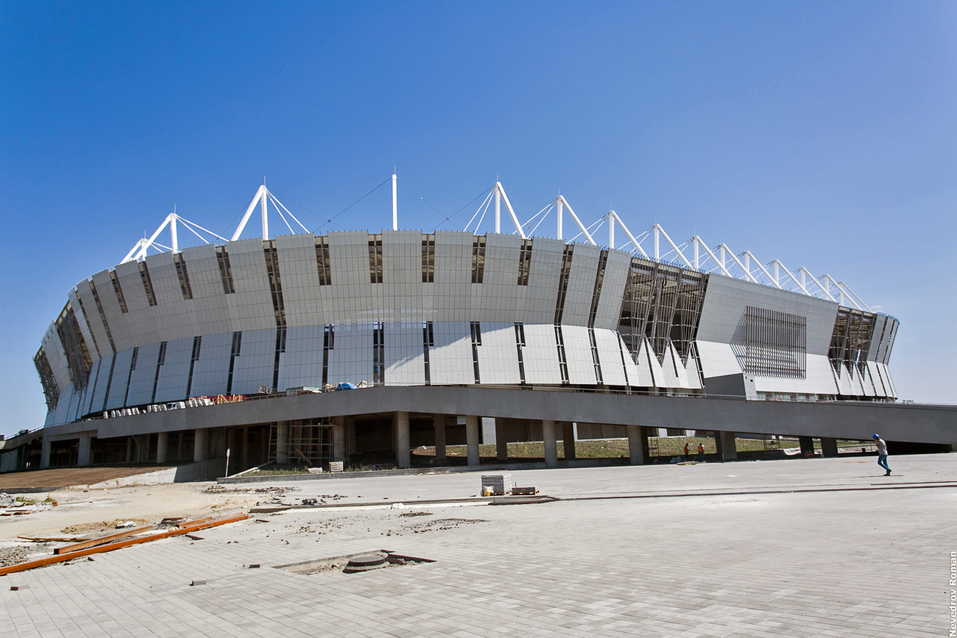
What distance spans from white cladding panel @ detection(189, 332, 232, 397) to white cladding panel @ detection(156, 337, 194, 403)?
41 cm

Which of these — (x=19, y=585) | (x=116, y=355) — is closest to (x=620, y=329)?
(x=116, y=355)

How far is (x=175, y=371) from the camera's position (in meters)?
59.8

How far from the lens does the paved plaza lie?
5008mm

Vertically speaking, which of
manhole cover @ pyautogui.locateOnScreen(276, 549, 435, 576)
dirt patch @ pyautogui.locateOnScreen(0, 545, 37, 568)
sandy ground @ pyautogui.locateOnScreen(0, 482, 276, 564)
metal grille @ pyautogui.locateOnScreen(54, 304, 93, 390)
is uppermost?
metal grille @ pyautogui.locateOnScreen(54, 304, 93, 390)

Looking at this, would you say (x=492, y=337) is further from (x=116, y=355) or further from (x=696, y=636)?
(x=696, y=636)

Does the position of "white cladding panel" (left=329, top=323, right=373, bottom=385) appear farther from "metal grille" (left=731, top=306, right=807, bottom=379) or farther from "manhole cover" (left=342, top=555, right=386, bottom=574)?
"metal grille" (left=731, top=306, right=807, bottom=379)

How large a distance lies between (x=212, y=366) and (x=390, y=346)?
19016mm

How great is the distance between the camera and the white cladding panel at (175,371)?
59031 millimetres

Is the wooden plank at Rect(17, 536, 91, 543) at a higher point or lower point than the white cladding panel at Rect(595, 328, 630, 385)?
lower

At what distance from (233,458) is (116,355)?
25.4m

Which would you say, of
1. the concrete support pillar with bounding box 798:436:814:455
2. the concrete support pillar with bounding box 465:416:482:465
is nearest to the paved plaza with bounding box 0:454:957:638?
the concrete support pillar with bounding box 465:416:482:465

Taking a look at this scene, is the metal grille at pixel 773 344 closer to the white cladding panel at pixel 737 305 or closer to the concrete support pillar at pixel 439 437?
the white cladding panel at pixel 737 305

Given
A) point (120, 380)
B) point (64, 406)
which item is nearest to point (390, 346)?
point (120, 380)

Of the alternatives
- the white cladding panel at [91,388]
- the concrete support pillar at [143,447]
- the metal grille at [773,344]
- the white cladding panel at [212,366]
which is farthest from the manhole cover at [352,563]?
the metal grille at [773,344]
